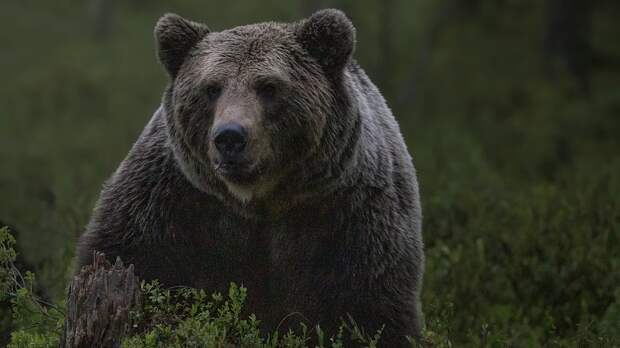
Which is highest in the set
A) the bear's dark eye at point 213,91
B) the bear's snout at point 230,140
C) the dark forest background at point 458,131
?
the bear's dark eye at point 213,91

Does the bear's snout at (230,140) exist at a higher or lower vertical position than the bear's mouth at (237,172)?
higher

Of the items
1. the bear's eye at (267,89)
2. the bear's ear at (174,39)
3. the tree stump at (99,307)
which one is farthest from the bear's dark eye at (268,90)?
the tree stump at (99,307)

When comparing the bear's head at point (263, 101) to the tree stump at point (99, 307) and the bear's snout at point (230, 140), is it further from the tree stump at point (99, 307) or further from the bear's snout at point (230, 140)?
the tree stump at point (99, 307)

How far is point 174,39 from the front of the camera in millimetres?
4922

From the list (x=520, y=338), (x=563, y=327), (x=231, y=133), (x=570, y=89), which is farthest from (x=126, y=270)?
(x=570, y=89)

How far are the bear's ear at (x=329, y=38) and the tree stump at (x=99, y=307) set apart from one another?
1.40 m

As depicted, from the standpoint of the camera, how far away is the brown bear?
4.65m

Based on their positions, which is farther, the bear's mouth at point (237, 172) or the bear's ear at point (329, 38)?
the bear's ear at point (329, 38)

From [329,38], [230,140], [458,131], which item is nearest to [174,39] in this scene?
[329,38]

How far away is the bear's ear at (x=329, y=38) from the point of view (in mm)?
4820

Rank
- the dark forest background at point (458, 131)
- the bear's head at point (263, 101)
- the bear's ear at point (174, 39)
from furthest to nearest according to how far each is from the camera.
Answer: the dark forest background at point (458, 131) < the bear's ear at point (174, 39) < the bear's head at point (263, 101)

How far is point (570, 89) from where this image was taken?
17516mm

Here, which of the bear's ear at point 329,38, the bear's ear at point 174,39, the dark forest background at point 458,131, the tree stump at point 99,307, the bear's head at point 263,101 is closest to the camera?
the tree stump at point 99,307

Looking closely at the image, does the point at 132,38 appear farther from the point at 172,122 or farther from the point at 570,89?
the point at 172,122
